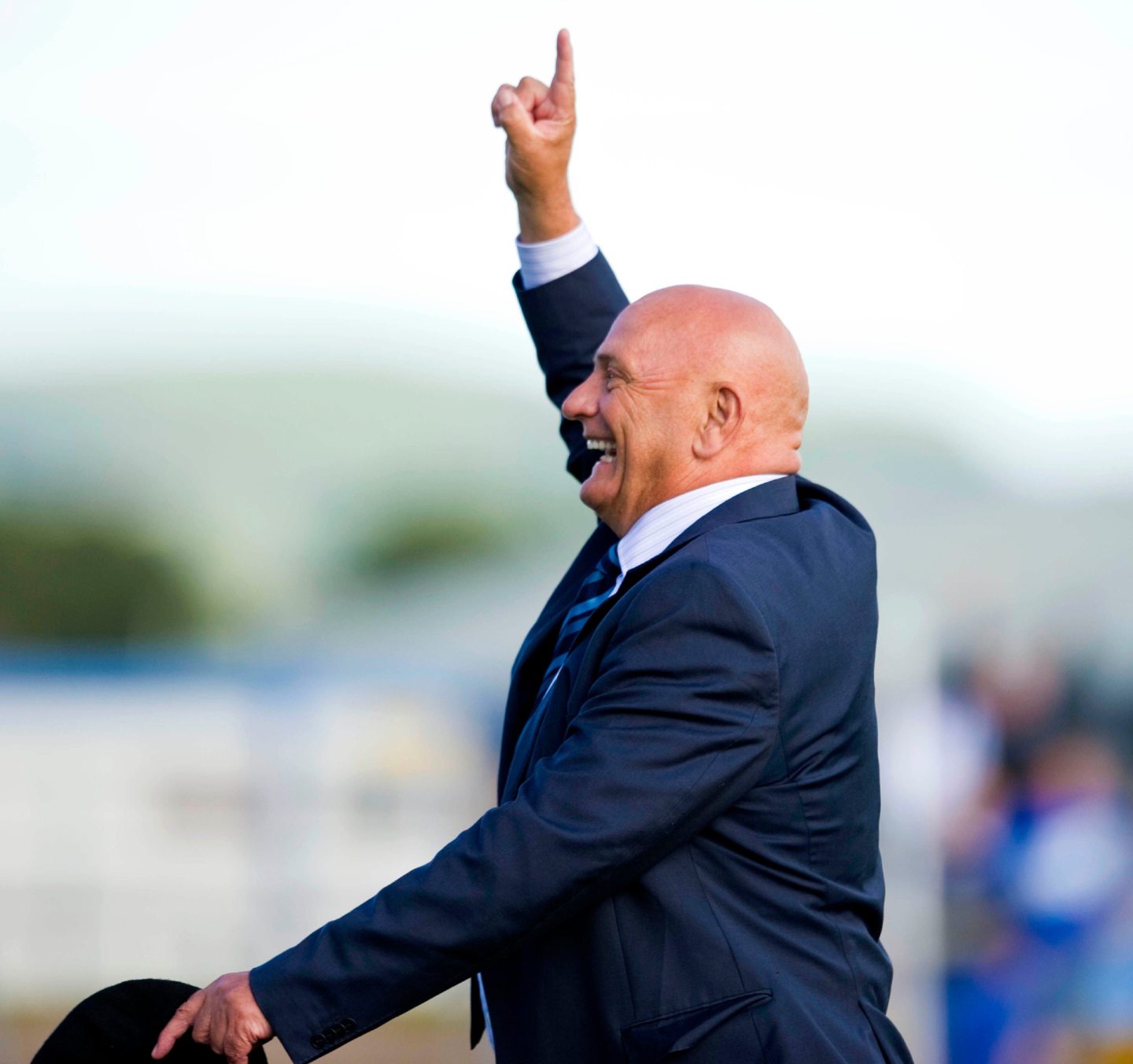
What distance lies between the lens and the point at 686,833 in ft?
6.05

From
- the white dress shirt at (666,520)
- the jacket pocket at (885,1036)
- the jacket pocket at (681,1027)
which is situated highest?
the white dress shirt at (666,520)

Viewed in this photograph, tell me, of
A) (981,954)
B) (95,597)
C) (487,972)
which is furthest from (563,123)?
(95,597)

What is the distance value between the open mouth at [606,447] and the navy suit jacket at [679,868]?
25 centimetres

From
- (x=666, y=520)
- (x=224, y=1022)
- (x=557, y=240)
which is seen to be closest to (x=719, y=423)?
(x=666, y=520)

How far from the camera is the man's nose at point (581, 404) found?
7.41 ft

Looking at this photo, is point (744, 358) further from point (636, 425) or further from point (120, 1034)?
point (120, 1034)

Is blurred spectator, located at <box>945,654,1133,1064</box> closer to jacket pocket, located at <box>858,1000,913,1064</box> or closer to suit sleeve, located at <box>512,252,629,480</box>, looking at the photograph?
suit sleeve, located at <box>512,252,629,480</box>

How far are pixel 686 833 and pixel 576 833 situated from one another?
0.14m

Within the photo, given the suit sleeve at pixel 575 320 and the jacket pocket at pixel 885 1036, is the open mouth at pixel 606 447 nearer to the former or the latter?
the suit sleeve at pixel 575 320

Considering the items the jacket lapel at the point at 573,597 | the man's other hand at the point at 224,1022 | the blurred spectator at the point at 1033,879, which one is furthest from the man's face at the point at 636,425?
the blurred spectator at the point at 1033,879

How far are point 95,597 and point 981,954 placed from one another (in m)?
21.2

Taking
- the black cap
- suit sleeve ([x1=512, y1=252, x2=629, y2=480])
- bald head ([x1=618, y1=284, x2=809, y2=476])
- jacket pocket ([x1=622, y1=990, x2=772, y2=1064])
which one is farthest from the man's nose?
the black cap

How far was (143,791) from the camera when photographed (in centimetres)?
591

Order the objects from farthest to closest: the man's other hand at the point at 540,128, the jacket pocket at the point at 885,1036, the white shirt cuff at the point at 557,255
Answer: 1. the white shirt cuff at the point at 557,255
2. the man's other hand at the point at 540,128
3. the jacket pocket at the point at 885,1036
